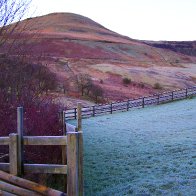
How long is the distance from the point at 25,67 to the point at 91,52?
73914mm

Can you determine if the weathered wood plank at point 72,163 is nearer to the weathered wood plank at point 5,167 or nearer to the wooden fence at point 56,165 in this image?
the wooden fence at point 56,165

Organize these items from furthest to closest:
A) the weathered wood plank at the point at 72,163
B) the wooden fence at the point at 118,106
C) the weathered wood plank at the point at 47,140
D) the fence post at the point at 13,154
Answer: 1. the wooden fence at the point at 118,106
2. the fence post at the point at 13,154
3. the weathered wood plank at the point at 47,140
4. the weathered wood plank at the point at 72,163

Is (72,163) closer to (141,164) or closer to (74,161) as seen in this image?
(74,161)

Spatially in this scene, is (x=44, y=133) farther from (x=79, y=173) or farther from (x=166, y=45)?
(x=166, y=45)

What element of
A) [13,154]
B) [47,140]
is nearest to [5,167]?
[13,154]

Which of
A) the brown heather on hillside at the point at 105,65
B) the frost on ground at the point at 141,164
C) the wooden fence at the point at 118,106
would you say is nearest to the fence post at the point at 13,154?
the frost on ground at the point at 141,164

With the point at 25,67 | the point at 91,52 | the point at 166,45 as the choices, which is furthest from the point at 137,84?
the point at 166,45

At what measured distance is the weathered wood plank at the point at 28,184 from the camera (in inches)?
232

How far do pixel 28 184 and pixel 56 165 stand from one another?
1.46ft

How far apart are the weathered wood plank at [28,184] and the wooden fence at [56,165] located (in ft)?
0.61

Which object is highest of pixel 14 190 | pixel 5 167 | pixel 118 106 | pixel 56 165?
pixel 56 165

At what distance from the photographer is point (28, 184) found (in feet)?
19.9

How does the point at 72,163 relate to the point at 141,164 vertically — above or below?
above

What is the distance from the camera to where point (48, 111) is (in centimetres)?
1417
